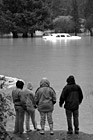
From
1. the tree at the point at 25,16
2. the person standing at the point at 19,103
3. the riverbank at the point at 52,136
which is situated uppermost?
the tree at the point at 25,16

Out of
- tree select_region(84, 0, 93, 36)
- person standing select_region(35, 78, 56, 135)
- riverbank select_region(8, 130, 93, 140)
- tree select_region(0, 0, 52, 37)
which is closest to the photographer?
riverbank select_region(8, 130, 93, 140)

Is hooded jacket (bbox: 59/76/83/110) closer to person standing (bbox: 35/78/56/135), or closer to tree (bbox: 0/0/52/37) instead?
person standing (bbox: 35/78/56/135)

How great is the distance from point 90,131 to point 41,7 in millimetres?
60778

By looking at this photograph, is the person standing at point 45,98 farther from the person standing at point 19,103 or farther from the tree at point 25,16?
the tree at point 25,16

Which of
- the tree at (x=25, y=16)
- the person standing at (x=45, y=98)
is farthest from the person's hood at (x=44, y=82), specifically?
the tree at (x=25, y=16)

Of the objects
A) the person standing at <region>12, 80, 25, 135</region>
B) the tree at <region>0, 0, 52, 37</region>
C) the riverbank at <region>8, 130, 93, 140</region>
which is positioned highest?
the tree at <region>0, 0, 52, 37</region>

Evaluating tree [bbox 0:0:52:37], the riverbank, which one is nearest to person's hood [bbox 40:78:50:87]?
the riverbank

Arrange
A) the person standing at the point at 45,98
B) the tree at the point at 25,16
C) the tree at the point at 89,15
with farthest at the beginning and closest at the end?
1. the tree at the point at 89,15
2. the tree at the point at 25,16
3. the person standing at the point at 45,98

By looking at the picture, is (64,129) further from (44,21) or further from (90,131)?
(44,21)

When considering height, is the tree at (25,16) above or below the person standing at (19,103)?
above

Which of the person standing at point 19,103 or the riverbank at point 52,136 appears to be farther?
the person standing at point 19,103

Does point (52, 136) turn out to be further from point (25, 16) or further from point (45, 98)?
point (25, 16)

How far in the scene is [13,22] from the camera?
216ft

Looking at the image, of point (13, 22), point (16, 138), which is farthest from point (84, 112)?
point (13, 22)
